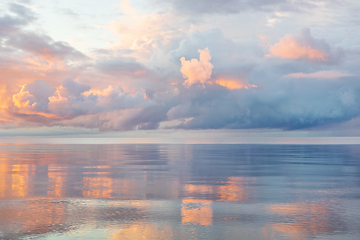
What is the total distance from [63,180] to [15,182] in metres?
3.69

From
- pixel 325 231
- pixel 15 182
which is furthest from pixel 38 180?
pixel 325 231

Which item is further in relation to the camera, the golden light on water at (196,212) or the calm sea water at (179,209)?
the golden light on water at (196,212)

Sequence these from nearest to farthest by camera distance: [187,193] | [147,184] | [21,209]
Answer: [21,209] → [187,193] → [147,184]

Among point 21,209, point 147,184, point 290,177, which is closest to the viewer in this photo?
point 21,209

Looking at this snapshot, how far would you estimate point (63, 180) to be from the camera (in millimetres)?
31250

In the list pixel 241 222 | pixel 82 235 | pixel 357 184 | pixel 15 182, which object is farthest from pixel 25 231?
pixel 357 184

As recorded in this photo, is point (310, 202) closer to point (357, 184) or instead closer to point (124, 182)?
point (357, 184)

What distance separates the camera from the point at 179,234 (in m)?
14.3

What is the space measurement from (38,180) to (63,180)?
2104mm

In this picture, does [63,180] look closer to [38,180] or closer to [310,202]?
[38,180]

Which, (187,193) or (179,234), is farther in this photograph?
(187,193)

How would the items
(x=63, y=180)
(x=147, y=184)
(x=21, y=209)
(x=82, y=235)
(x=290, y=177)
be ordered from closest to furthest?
(x=82, y=235)
(x=21, y=209)
(x=147, y=184)
(x=63, y=180)
(x=290, y=177)

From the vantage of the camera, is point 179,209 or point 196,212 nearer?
point 196,212

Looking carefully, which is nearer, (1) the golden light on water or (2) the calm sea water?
(2) the calm sea water
